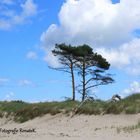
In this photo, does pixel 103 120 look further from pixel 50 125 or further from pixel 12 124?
pixel 12 124

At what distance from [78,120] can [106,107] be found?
2.18 meters

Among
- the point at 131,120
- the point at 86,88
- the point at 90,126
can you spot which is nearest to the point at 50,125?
the point at 90,126

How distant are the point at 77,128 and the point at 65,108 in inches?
249

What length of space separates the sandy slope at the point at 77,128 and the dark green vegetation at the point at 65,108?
2.07 feet

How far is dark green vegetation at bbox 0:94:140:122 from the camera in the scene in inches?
1282

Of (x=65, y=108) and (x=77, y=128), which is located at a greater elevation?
(x=65, y=108)

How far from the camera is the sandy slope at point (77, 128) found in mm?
23891

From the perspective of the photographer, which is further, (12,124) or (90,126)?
(12,124)

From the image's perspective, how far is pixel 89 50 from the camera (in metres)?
53.3

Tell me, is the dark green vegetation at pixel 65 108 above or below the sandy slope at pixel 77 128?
A: above

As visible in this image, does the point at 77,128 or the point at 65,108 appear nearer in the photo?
the point at 77,128

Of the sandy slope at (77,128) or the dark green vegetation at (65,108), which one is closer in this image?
the sandy slope at (77,128)

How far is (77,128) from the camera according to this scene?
98.6ft

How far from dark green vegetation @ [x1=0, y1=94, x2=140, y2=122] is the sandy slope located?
630 mm
